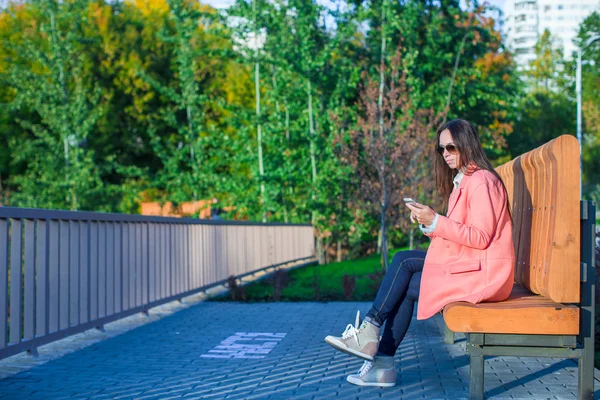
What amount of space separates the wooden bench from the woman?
192 millimetres

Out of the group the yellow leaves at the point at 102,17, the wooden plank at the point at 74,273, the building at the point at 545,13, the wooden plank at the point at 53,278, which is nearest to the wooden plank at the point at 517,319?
the wooden plank at the point at 53,278

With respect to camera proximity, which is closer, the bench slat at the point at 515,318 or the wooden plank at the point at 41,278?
the bench slat at the point at 515,318

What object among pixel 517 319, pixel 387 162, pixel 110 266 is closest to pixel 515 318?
pixel 517 319

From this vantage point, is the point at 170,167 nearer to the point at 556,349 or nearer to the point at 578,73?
the point at 578,73

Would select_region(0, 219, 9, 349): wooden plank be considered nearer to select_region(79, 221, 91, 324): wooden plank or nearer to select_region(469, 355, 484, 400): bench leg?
select_region(79, 221, 91, 324): wooden plank

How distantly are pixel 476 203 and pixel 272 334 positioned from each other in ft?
12.2

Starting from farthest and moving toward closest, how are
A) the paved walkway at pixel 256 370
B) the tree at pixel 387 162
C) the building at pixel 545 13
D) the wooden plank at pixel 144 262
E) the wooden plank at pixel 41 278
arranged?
the building at pixel 545 13, the tree at pixel 387 162, the wooden plank at pixel 144 262, the wooden plank at pixel 41 278, the paved walkway at pixel 256 370

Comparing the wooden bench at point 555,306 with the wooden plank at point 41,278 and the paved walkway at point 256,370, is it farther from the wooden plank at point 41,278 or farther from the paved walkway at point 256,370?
the wooden plank at point 41,278

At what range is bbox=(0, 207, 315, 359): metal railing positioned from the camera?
248 inches

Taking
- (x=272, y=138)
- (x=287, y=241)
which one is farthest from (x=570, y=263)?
(x=272, y=138)

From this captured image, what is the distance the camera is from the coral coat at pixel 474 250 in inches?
193

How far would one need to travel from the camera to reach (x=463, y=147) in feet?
17.1

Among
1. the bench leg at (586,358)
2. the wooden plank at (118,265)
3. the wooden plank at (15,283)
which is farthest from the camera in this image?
the wooden plank at (118,265)

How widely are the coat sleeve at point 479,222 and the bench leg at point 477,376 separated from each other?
2.18 feet
